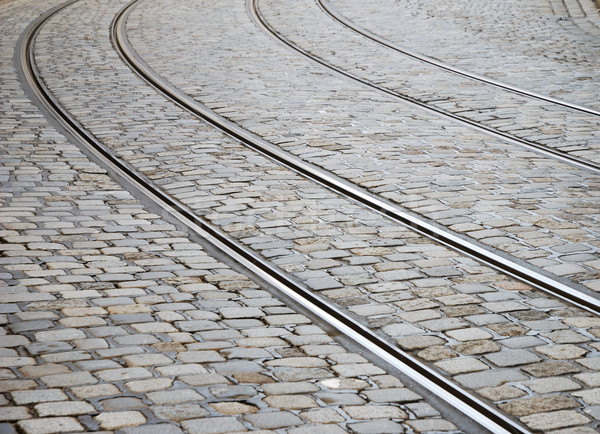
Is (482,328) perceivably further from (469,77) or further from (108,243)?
(469,77)

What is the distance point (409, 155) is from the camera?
24.8 feet

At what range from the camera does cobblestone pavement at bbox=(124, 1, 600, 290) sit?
5.69 meters

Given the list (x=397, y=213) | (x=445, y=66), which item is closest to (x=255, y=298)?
(x=397, y=213)

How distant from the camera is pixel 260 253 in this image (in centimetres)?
540

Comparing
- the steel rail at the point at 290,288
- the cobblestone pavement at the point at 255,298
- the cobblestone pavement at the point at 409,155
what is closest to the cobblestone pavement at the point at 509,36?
the cobblestone pavement at the point at 409,155

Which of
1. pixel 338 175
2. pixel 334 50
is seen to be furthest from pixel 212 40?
pixel 338 175

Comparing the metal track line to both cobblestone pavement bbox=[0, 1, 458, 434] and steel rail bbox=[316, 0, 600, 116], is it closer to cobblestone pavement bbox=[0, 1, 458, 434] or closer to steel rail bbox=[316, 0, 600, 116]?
cobblestone pavement bbox=[0, 1, 458, 434]

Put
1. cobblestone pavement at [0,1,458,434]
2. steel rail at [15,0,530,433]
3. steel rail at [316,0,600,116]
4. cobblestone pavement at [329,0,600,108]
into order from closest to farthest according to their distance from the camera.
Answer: cobblestone pavement at [0,1,458,434], steel rail at [15,0,530,433], steel rail at [316,0,600,116], cobblestone pavement at [329,0,600,108]

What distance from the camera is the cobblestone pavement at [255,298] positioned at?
352 cm

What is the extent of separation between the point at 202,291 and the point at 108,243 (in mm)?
1028

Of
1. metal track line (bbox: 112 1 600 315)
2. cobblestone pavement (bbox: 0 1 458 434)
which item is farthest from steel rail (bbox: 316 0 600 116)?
cobblestone pavement (bbox: 0 1 458 434)

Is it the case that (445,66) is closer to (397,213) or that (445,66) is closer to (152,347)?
(397,213)

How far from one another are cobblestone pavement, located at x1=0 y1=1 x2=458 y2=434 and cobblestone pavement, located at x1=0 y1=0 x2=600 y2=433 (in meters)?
0.01

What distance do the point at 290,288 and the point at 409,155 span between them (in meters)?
3.06
